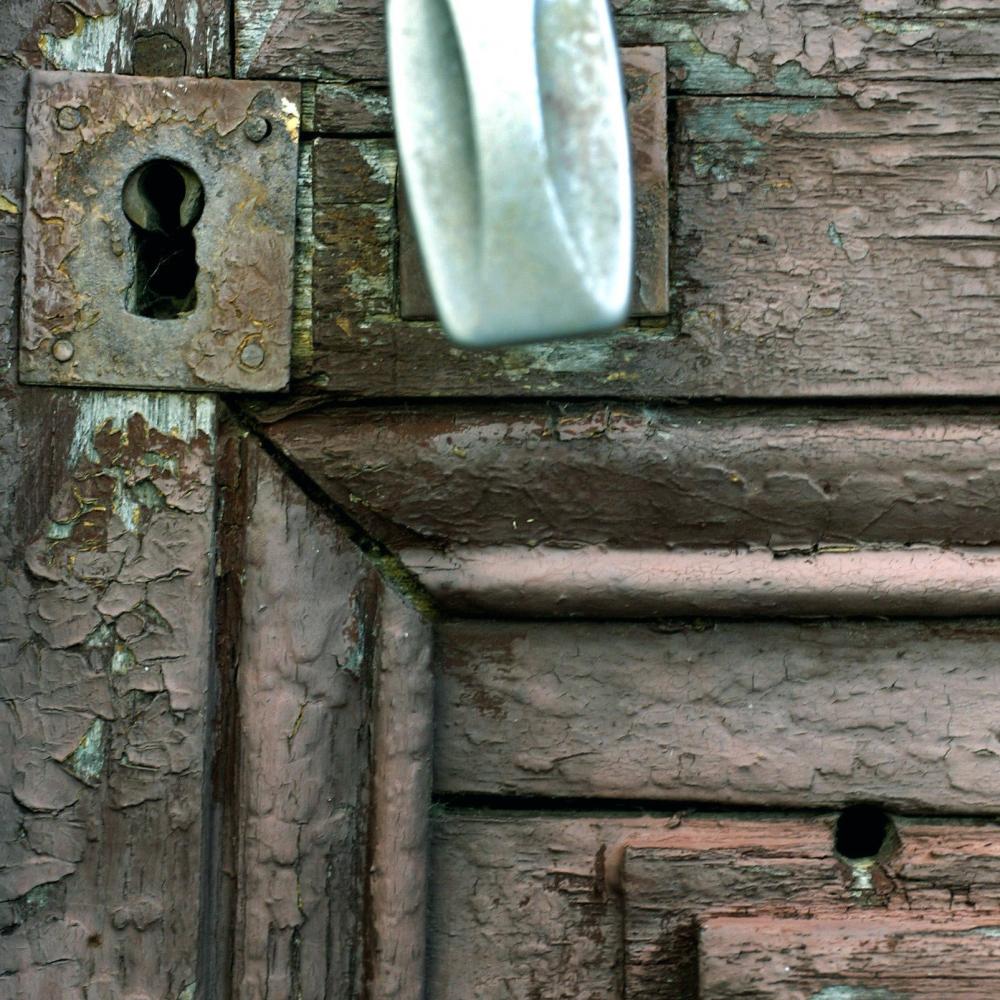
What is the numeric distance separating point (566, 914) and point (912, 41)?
51 centimetres

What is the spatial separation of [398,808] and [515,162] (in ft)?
1.15

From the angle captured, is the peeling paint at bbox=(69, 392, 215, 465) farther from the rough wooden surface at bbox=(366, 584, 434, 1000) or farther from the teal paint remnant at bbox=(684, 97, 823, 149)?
the teal paint remnant at bbox=(684, 97, 823, 149)

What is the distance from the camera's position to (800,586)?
21.3 inches

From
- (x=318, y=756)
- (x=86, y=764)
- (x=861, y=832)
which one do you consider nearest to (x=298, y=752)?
(x=318, y=756)

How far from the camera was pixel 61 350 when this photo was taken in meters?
0.54

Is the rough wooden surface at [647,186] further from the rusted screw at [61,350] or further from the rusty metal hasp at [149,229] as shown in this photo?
the rusted screw at [61,350]

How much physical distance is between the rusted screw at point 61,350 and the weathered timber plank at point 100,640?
20 mm

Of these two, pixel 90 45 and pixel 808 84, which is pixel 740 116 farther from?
pixel 90 45

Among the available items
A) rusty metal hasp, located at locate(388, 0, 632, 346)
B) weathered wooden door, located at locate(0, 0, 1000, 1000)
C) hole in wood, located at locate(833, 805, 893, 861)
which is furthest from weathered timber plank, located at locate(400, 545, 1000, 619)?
rusty metal hasp, located at locate(388, 0, 632, 346)

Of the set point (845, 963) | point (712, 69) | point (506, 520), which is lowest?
point (845, 963)

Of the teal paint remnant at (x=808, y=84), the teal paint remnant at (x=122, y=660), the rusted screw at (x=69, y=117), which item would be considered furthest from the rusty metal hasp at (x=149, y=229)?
the teal paint remnant at (x=808, y=84)

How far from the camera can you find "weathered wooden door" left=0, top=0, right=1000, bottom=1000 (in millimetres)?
540

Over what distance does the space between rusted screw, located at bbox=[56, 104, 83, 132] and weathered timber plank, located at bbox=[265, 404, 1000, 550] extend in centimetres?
19

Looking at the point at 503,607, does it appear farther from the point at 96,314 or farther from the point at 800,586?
the point at 96,314
